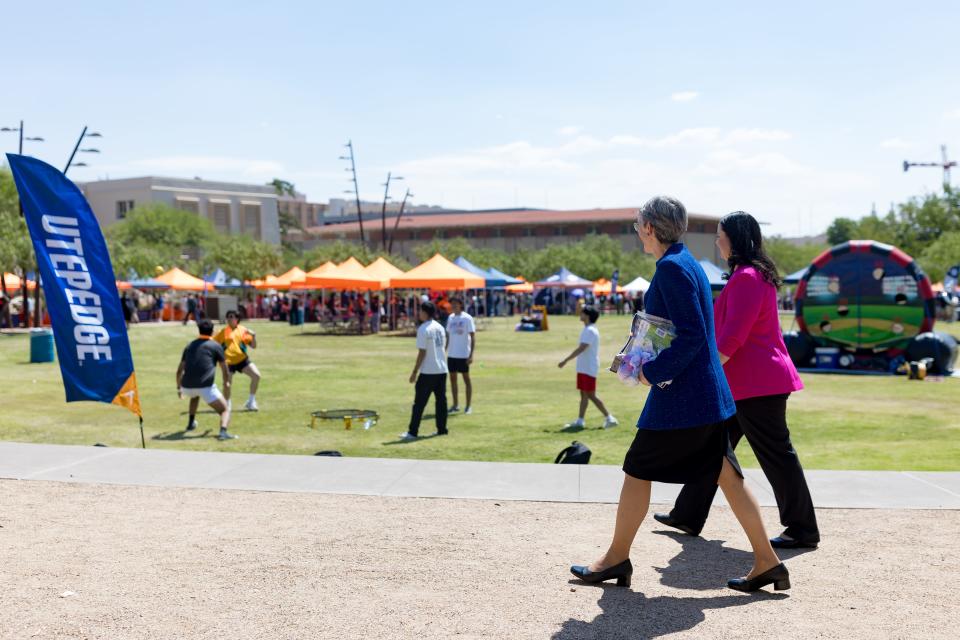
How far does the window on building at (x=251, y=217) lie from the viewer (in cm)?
11456

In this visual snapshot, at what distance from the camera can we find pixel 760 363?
5.04 metres

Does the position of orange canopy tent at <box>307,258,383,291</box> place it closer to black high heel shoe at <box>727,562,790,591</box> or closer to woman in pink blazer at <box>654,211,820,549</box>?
woman in pink blazer at <box>654,211,820,549</box>

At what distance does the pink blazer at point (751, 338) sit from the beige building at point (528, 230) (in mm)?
85831

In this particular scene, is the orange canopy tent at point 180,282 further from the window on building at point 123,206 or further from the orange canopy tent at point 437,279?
the window on building at point 123,206

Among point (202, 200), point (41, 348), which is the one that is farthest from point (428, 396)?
point (202, 200)

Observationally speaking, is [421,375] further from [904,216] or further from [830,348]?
[904,216]

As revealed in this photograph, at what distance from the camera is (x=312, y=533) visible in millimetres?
5559

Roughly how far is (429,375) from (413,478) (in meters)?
→ 3.69

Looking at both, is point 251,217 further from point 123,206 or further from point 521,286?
point 521,286

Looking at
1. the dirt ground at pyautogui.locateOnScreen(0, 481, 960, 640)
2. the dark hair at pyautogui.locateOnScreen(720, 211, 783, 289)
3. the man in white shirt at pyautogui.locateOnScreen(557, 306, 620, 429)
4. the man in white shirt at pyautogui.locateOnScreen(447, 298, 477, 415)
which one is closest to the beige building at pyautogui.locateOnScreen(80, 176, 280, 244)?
the man in white shirt at pyautogui.locateOnScreen(447, 298, 477, 415)

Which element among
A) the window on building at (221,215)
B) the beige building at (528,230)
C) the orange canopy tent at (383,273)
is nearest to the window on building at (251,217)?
the window on building at (221,215)

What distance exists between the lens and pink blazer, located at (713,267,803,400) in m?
4.90

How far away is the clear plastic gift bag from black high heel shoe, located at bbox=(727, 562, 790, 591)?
102cm

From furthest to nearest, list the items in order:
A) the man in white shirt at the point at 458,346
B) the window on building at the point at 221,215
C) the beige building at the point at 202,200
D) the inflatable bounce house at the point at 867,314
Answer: the window on building at the point at 221,215 → the beige building at the point at 202,200 → the inflatable bounce house at the point at 867,314 → the man in white shirt at the point at 458,346
